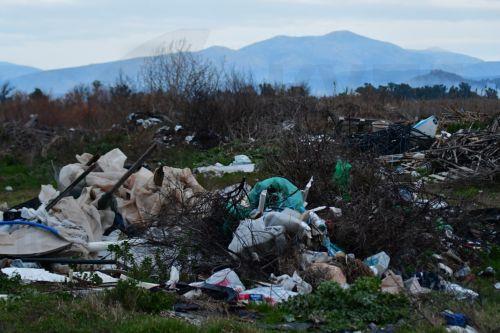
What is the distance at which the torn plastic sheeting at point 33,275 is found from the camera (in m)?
6.84

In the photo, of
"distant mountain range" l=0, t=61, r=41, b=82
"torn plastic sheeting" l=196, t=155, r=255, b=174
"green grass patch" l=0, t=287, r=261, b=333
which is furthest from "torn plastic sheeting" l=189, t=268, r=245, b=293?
"distant mountain range" l=0, t=61, r=41, b=82

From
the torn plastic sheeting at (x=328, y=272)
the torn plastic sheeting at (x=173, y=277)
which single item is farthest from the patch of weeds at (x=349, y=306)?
the torn plastic sheeting at (x=173, y=277)

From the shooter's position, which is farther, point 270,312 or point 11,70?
point 11,70

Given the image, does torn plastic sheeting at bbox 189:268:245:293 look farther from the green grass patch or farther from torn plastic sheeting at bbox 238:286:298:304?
the green grass patch

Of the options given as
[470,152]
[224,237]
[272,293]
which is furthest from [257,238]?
[470,152]

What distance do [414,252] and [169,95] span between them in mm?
16988

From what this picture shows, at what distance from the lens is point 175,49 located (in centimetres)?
3028

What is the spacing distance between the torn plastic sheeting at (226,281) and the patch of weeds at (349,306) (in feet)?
2.77

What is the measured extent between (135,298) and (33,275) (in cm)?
177

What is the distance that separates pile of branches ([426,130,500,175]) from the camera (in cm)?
1450

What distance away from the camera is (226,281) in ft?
21.9

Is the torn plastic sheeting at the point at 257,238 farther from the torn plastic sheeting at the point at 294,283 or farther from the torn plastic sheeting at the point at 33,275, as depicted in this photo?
the torn plastic sheeting at the point at 33,275

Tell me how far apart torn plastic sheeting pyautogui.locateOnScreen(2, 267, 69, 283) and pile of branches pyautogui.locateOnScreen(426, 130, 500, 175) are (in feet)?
30.6

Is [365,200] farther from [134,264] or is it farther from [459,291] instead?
[134,264]
